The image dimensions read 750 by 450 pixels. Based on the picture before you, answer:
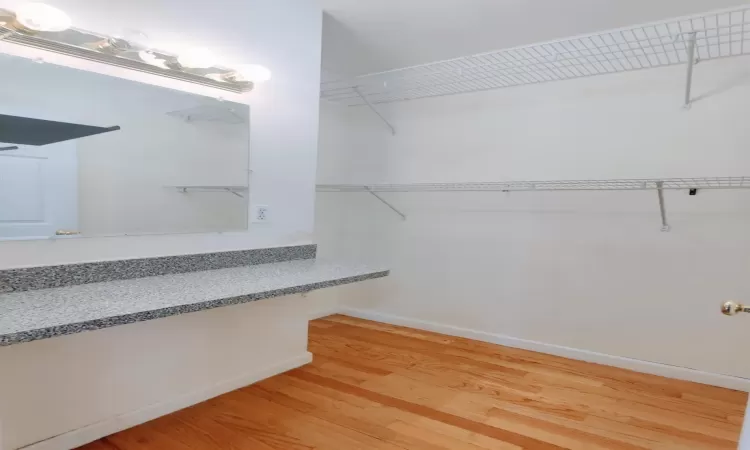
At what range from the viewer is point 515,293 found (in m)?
2.97

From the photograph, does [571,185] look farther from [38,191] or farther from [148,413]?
[38,191]

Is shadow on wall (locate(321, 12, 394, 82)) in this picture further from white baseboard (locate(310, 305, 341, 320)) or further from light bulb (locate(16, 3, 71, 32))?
white baseboard (locate(310, 305, 341, 320))

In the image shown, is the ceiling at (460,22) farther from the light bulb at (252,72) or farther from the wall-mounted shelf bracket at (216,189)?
the wall-mounted shelf bracket at (216,189)

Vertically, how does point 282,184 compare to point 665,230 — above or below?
above

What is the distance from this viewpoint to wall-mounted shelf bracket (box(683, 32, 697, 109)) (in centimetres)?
201

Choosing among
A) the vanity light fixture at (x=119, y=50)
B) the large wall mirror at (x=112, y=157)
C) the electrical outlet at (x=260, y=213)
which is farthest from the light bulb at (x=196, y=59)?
the electrical outlet at (x=260, y=213)

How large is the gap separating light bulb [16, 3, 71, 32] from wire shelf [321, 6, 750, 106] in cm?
157

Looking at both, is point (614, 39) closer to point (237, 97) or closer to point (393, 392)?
point (237, 97)

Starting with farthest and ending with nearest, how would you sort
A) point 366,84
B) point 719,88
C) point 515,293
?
point 366,84 < point 515,293 < point 719,88

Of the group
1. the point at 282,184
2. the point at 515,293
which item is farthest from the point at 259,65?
the point at 515,293

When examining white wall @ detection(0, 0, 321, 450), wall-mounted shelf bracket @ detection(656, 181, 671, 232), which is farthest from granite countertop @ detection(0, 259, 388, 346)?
wall-mounted shelf bracket @ detection(656, 181, 671, 232)

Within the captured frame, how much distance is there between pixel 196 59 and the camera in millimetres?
1812

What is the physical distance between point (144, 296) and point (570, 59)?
86.9 inches

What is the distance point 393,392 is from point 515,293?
3.70ft
